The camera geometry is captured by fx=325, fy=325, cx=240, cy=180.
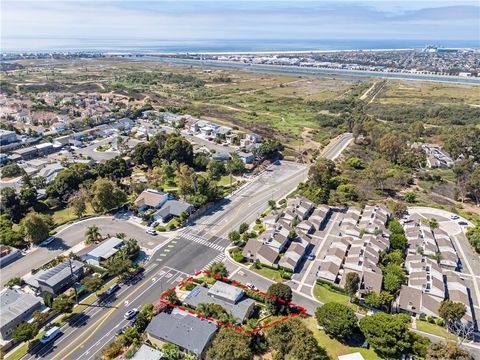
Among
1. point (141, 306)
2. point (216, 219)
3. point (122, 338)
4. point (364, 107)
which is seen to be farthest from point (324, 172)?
point (364, 107)

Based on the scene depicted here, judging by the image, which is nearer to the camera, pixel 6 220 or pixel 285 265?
pixel 285 265

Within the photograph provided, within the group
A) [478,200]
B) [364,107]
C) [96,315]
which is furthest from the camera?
[364,107]

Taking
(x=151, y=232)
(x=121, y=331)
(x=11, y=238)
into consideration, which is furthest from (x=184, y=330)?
(x=11, y=238)

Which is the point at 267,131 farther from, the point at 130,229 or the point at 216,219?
the point at 130,229

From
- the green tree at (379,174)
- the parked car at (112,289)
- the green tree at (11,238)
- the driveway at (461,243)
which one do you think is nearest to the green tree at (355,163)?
the green tree at (379,174)

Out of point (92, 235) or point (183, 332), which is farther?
point (92, 235)

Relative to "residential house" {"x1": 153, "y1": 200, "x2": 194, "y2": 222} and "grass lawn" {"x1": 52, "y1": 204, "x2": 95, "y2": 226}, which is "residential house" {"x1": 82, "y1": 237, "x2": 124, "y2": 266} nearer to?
"residential house" {"x1": 153, "y1": 200, "x2": 194, "y2": 222}

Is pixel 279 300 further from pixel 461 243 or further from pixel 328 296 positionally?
pixel 461 243
